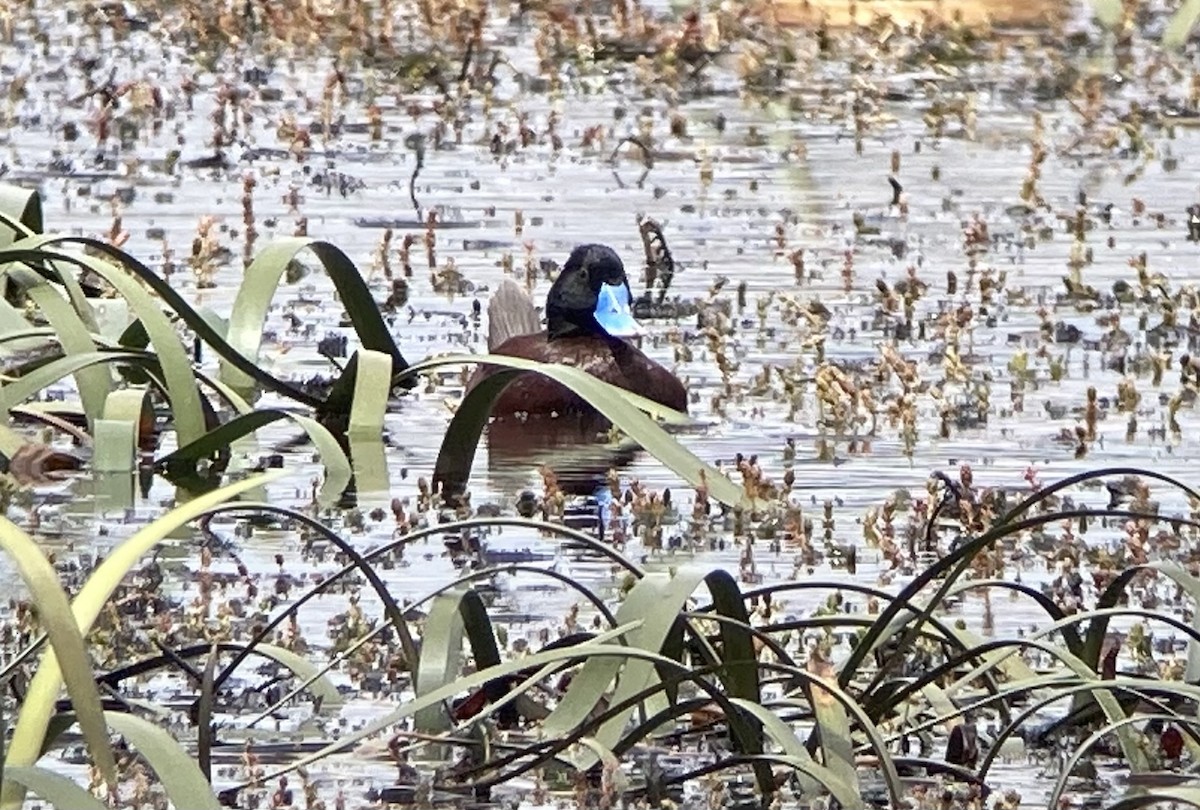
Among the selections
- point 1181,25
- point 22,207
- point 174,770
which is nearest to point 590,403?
point 22,207

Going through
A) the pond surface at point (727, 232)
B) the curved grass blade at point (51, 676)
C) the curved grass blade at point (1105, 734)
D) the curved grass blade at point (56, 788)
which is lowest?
the pond surface at point (727, 232)

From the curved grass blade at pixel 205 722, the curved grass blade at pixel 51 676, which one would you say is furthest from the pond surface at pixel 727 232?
the curved grass blade at pixel 51 676

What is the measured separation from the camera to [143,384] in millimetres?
8172

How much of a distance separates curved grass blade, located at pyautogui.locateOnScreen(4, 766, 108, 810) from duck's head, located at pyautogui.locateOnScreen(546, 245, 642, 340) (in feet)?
16.8

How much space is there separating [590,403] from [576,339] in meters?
2.85

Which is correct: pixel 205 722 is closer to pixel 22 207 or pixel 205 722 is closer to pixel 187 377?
pixel 187 377

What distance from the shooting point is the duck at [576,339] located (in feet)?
28.0

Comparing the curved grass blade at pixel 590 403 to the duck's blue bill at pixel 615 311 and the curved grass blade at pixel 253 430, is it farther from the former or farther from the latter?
the duck's blue bill at pixel 615 311

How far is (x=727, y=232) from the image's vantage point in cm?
1141

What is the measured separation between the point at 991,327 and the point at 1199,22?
7458 mm

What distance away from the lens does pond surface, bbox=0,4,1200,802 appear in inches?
297

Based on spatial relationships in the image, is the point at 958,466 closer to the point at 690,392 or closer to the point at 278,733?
the point at 690,392

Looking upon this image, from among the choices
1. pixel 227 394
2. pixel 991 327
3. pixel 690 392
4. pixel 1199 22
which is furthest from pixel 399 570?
pixel 1199 22

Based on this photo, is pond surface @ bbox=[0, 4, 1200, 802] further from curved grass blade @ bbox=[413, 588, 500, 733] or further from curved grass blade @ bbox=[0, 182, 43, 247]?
curved grass blade @ bbox=[0, 182, 43, 247]
